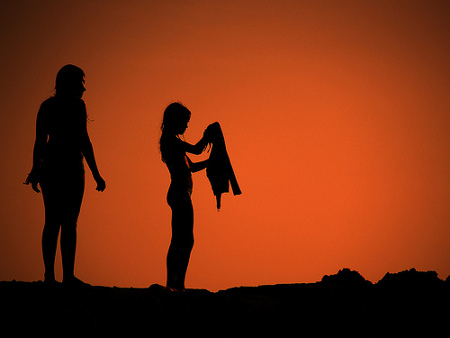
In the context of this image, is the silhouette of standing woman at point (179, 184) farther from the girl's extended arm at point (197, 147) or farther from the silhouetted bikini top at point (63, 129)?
the silhouetted bikini top at point (63, 129)

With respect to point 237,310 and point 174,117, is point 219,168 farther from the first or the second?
point 237,310

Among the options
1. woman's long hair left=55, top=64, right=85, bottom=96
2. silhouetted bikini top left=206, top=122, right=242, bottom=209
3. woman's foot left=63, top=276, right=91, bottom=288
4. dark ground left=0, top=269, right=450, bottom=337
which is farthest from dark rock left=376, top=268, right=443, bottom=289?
woman's long hair left=55, top=64, right=85, bottom=96

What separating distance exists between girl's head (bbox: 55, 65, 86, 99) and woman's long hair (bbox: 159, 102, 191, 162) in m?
1.10

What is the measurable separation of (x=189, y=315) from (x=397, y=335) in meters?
2.00

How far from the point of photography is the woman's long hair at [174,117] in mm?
5430

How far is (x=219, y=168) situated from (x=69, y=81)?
79.6 inches

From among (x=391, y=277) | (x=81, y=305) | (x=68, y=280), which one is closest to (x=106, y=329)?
(x=81, y=305)

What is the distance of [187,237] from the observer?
512 centimetres

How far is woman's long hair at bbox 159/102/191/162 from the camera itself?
5.43m

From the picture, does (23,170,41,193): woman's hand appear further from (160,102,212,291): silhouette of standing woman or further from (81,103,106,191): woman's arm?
(160,102,212,291): silhouette of standing woman

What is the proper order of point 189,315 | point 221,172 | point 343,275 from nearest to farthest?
point 189,315 < point 221,172 < point 343,275

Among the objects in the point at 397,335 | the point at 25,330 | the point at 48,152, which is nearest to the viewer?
the point at 25,330

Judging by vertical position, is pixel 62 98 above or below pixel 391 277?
above

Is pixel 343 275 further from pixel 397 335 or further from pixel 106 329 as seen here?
pixel 106 329
